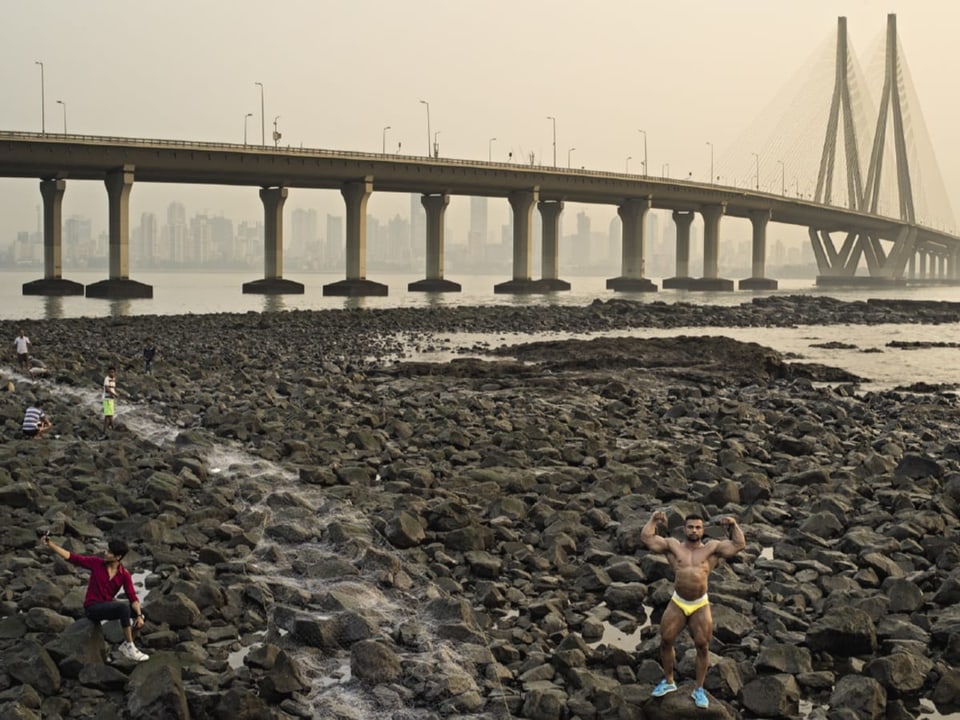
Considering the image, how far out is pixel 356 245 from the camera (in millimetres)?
103438

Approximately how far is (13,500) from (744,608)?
912 centimetres

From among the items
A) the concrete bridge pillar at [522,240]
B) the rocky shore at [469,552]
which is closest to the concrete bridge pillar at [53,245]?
the concrete bridge pillar at [522,240]

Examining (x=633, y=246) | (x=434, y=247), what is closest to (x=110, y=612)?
(x=434, y=247)

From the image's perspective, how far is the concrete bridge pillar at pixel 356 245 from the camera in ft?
326

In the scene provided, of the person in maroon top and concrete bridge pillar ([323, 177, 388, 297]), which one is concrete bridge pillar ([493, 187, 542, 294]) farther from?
the person in maroon top

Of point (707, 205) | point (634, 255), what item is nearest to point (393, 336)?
point (634, 255)

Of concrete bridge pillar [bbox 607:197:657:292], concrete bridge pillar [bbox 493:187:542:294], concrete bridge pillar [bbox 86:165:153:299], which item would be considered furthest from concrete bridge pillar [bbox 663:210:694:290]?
concrete bridge pillar [bbox 86:165:153:299]

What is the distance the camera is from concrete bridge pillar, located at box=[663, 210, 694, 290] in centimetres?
13812

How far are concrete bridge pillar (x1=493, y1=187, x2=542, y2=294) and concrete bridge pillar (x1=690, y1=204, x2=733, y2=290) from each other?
30243mm

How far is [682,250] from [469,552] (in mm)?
132900

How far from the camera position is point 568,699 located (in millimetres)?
7934

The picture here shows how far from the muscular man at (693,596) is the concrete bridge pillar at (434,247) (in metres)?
103

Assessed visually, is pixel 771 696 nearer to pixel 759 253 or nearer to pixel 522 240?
pixel 522 240

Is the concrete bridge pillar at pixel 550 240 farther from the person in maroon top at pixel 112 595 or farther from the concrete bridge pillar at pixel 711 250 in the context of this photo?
the person in maroon top at pixel 112 595
